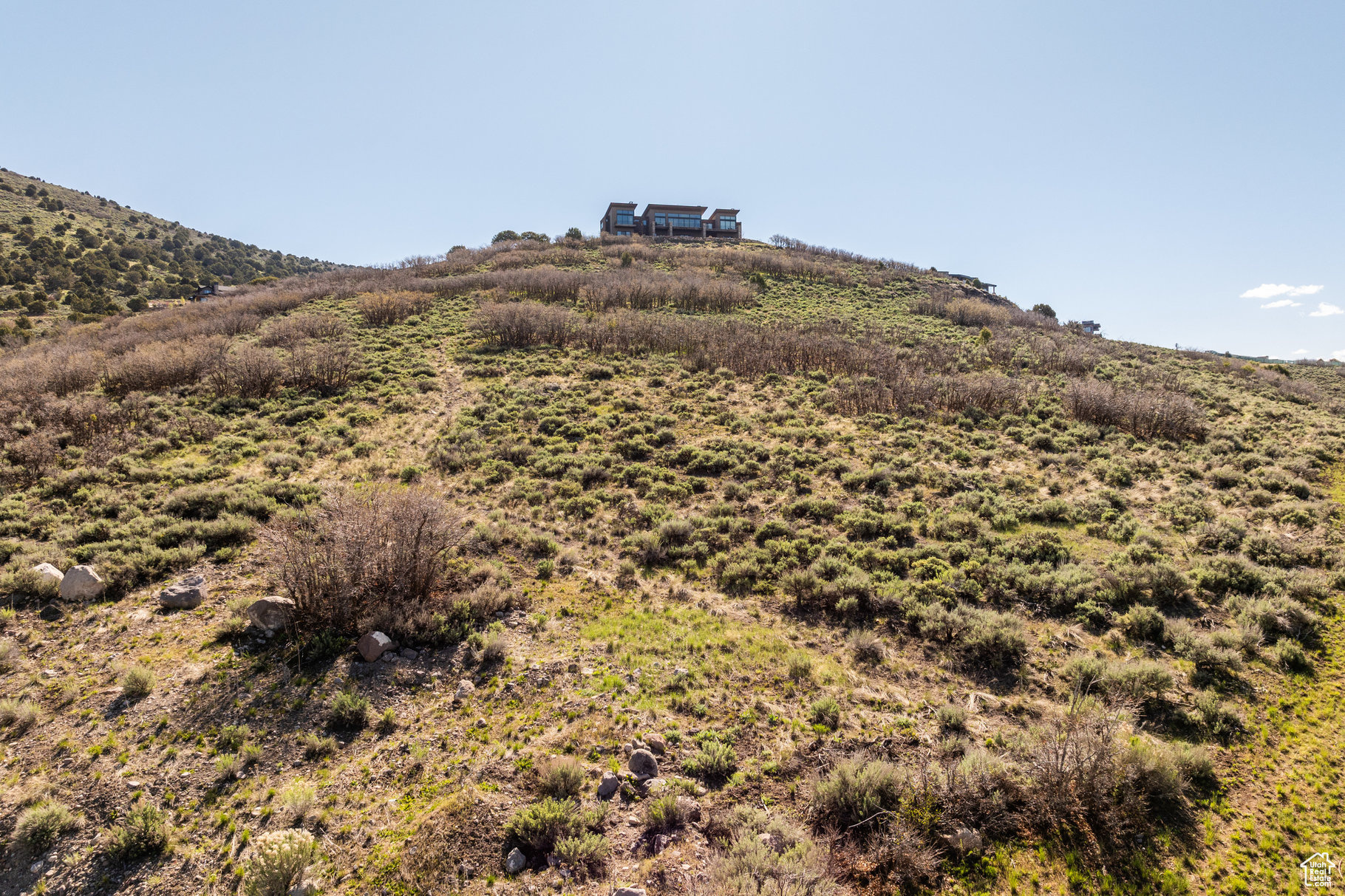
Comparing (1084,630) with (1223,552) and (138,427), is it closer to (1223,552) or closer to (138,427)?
(1223,552)

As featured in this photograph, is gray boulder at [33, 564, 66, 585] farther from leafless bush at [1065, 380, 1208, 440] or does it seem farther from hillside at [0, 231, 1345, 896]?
leafless bush at [1065, 380, 1208, 440]

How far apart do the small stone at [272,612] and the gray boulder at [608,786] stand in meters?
4.72

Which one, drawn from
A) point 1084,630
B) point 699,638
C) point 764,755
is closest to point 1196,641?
point 1084,630

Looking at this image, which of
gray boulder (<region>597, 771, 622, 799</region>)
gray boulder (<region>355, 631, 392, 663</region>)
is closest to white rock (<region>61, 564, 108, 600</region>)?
gray boulder (<region>355, 631, 392, 663</region>)

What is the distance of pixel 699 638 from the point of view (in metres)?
7.22

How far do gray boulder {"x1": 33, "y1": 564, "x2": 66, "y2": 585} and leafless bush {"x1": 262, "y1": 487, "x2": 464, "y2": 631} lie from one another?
9.10 feet

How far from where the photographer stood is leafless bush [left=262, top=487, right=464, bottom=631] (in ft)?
21.5

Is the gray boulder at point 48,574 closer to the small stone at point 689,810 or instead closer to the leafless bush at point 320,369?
the small stone at point 689,810

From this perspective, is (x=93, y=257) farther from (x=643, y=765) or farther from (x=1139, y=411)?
(x=1139, y=411)

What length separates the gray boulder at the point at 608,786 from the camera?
4730 millimetres

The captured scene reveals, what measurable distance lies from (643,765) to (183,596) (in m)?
6.94

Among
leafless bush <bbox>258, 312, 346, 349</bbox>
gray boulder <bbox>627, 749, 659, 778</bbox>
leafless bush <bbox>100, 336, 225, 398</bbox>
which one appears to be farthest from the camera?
leafless bush <bbox>258, 312, 346, 349</bbox>

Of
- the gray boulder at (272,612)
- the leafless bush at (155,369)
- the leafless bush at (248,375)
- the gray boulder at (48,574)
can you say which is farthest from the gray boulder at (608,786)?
the leafless bush at (155,369)

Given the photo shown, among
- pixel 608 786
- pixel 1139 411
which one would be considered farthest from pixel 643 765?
pixel 1139 411
